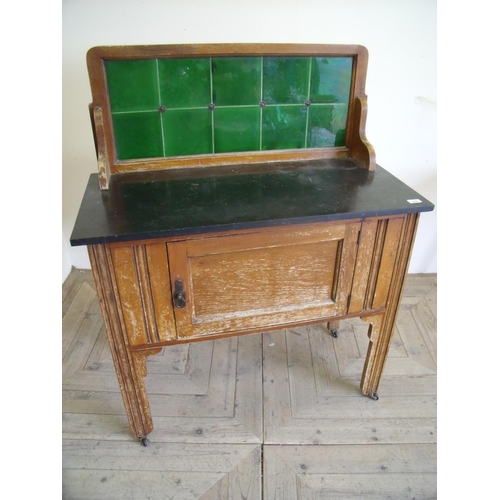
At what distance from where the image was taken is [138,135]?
1.54 meters

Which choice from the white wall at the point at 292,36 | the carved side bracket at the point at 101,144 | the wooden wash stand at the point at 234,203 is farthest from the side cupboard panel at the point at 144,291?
the white wall at the point at 292,36

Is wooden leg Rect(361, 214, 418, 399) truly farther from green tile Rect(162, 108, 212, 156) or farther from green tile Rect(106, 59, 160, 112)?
green tile Rect(106, 59, 160, 112)

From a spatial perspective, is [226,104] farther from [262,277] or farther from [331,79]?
[262,277]

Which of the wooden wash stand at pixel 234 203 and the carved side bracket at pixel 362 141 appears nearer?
the wooden wash stand at pixel 234 203

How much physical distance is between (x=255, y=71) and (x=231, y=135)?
265mm

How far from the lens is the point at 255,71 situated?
154 cm

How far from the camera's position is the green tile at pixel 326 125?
164 cm

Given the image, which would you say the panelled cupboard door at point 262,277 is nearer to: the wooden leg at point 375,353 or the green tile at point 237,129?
the wooden leg at point 375,353

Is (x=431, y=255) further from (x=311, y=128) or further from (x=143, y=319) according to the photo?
(x=143, y=319)

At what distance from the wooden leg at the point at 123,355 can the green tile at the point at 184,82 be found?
28.4 inches

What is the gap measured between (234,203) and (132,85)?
0.64m

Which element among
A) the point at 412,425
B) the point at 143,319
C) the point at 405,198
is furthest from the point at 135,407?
the point at 405,198

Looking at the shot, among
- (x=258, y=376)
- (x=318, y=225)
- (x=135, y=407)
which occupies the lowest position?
(x=258, y=376)

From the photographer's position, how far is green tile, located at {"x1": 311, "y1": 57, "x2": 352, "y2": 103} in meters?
1.56
